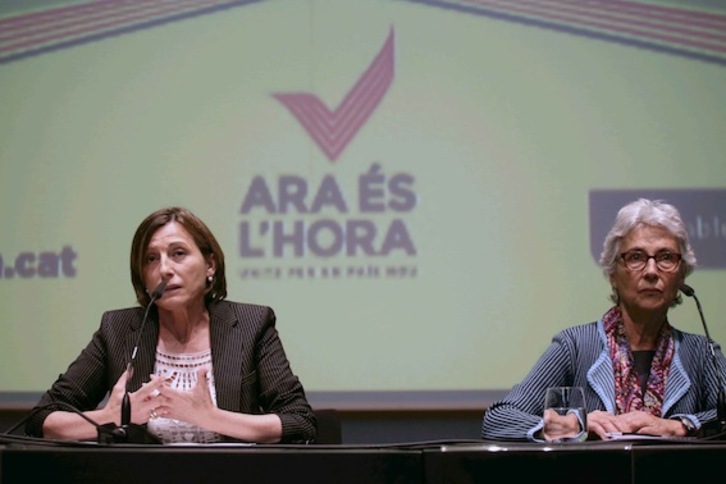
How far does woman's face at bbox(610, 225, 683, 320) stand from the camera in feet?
9.48

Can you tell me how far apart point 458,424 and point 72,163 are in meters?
1.61

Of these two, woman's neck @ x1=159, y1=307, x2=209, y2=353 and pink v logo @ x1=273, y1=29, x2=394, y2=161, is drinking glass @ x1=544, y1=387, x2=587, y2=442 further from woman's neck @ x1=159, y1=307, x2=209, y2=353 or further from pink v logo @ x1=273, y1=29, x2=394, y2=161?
pink v logo @ x1=273, y1=29, x2=394, y2=161

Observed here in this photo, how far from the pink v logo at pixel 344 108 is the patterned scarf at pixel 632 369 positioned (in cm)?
123

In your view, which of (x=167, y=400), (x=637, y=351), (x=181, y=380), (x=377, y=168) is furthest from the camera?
(x=377, y=168)

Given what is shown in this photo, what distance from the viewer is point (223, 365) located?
2850mm

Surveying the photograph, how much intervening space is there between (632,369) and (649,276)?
249mm

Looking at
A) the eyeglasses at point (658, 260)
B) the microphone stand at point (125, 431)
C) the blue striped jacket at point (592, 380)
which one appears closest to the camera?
the microphone stand at point (125, 431)

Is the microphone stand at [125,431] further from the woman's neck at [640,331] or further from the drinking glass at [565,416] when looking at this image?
the woman's neck at [640,331]

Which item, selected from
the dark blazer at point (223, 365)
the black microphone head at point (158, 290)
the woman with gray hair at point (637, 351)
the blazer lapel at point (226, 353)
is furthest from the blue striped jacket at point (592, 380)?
the black microphone head at point (158, 290)

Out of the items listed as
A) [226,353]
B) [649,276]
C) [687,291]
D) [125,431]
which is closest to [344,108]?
[226,353]

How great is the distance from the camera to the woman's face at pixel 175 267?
2.85 metres

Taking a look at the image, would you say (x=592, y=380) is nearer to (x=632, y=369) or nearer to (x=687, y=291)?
(x=632, y=369)

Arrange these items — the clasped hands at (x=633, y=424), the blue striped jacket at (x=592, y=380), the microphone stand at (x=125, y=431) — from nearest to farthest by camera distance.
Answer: the microphone stand at (x=125, y=431), the clasped hands at (x=633, y=424), the blue striped jacket at (x=592, y=380)

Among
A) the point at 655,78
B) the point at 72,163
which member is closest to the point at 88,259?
the point at 72,163
